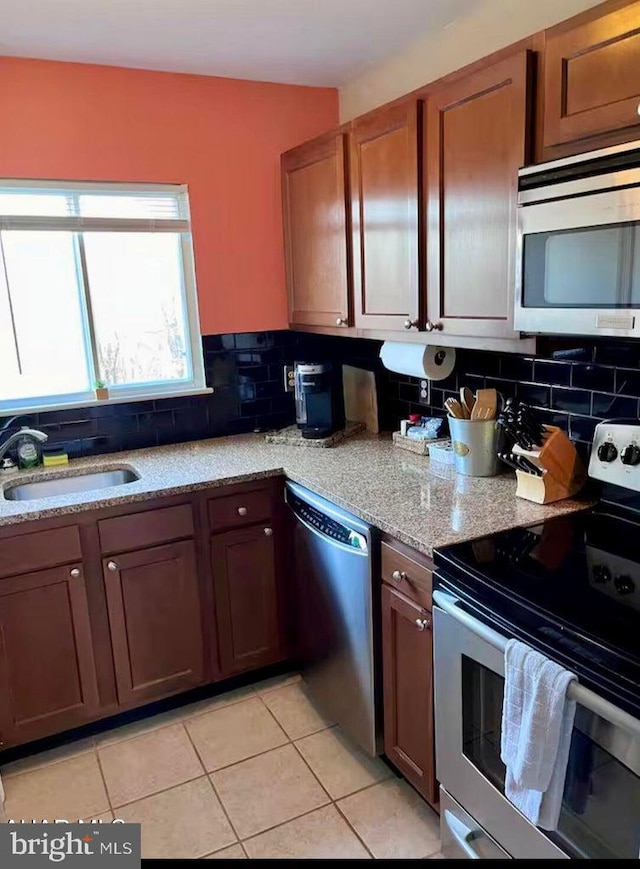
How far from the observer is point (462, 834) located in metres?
1.67

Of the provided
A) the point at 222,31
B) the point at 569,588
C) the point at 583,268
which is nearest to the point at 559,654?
the point at 569,588

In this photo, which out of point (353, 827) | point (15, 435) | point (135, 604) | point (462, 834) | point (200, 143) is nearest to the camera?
point (462, 834)

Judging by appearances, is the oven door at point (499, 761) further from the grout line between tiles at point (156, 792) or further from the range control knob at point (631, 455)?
the grout line between tiles at point (156, 792)

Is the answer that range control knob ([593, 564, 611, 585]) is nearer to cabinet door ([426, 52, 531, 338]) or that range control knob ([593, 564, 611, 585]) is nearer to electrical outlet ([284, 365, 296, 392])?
cabinet door ([426, 52, 531, 338])

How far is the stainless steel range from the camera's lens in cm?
123

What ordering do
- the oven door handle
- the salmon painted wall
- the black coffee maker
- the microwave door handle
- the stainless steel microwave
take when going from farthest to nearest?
the black coffee maker, the salmon painted wall, the microwave door handle, the stainless steel microwave, the oven door handle

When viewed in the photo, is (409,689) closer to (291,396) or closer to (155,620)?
(155,620)

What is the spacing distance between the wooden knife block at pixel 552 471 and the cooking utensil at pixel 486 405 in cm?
23

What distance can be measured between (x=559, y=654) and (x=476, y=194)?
4.11ft

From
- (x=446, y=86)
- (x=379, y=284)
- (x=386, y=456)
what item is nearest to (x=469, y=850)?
(x=386, y=456)

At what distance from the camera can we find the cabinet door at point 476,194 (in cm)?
173

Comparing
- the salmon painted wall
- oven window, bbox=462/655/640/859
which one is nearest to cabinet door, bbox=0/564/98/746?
the salmon painted wall

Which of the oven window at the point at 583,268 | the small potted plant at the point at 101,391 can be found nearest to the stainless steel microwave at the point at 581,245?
the oven window at the point at 583,268

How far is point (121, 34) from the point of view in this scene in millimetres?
2283
